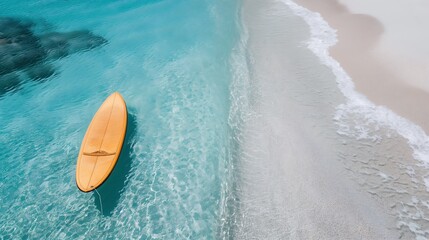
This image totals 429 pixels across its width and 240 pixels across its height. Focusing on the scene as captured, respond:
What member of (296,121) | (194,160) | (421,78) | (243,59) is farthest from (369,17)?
(194,160)

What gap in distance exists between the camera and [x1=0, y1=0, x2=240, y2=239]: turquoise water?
9367 mm

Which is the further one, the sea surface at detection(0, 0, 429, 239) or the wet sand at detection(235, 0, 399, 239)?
the sea surface at detection(0, 0, 429, 239)

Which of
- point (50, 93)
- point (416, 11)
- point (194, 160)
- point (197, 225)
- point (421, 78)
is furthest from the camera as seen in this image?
point (416, 11)

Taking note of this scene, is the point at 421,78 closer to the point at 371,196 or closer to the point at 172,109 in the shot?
the point at 371,196

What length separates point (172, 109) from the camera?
1302cm

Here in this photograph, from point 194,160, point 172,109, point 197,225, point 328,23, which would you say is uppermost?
point 328,23

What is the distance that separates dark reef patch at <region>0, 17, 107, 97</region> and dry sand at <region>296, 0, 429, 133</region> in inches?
575

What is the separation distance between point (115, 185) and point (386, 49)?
1412 cm

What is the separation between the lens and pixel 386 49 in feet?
48.1

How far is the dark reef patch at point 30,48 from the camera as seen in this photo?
15.9m

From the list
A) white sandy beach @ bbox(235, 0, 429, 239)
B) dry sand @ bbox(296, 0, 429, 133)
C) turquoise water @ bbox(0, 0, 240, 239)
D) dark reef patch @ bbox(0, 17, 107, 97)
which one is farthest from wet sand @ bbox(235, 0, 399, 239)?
dark reef patch @ bbox(0, 17, 107, 97)

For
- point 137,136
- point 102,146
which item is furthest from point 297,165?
point 102,146

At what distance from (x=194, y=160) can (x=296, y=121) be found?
14.2 ft

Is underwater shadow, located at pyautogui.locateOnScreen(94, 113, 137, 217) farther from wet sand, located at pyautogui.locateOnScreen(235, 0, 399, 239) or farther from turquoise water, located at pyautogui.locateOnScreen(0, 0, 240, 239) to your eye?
wet sand, located at pyautogui.locateOnScreen(235, 0, 399, 239)
